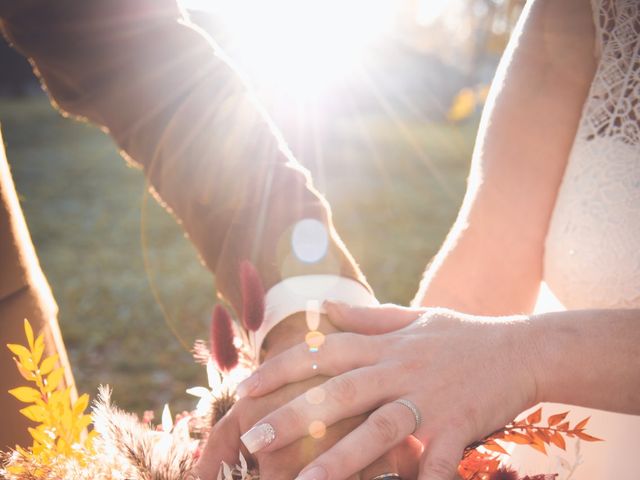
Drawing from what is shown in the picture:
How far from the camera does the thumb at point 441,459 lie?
3.09ft

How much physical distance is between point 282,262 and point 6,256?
600 mm

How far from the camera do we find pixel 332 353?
113 centimetres

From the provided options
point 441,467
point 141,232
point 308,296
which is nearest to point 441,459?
point 441,467

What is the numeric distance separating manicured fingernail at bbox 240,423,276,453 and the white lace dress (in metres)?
0.81

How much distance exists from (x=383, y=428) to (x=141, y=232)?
347 inches

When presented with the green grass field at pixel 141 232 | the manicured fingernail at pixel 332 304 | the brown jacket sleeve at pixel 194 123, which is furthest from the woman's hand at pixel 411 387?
the green grass field at pixel 141 232

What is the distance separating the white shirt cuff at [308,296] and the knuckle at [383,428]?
287mm

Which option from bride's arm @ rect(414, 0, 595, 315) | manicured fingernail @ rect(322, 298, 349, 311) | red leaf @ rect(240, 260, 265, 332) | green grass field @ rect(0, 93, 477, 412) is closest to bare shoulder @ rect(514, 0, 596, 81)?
bride's arm @ rect(414, 0, 595, 315)

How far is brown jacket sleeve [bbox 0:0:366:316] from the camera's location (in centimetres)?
139

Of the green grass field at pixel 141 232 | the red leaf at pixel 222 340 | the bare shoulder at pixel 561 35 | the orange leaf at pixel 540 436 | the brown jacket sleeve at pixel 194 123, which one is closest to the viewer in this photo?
the orange leaf at pixel 540 436

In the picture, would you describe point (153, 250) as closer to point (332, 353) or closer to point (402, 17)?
point (332, 353)

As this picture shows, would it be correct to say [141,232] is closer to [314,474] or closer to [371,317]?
[371,317]

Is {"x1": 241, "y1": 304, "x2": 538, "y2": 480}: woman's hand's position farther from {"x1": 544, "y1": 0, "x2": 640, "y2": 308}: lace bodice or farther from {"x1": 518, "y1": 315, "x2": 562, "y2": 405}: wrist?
{"x1": 544, "y1": 0, "x2": 640, "y2": 308}: lace bodice

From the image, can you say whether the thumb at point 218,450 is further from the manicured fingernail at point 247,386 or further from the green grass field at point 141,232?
the green grass field at point 141,232
